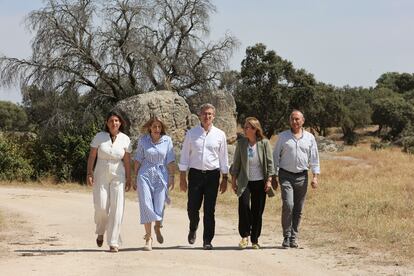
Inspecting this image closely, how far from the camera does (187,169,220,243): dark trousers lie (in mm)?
9016

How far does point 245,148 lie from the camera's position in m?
9.14

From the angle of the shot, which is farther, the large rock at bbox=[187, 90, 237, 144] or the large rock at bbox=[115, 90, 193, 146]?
the large rock at bbox=[187, 90, 237, 144]

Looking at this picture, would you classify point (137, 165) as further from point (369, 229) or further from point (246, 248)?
point (369, 229)

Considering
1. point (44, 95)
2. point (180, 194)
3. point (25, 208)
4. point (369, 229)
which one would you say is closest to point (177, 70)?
point (44, 95)

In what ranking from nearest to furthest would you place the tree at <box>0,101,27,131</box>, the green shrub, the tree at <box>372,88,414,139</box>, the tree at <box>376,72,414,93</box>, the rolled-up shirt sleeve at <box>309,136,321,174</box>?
1. the rolled-up shirt sleeve at <box>309,136,321,174</box>
2. the green shrub
3. the tree at <box>372,88,414,139</box>
4. the tree at <box>0,101,27,131</box>
5. the tree at <box>376,72,414,93</box>

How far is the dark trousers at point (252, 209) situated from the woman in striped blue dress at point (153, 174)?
111 cm

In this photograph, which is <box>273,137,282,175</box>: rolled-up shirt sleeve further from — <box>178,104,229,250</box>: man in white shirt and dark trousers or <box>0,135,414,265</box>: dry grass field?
<box>0,135,414,265</box>: dry grass field

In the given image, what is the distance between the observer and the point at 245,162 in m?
9.09

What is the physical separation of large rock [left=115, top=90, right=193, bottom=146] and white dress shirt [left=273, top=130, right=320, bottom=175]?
14.3 m

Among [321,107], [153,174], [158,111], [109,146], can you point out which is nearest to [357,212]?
[153,174]

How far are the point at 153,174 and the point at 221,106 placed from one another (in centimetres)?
2077

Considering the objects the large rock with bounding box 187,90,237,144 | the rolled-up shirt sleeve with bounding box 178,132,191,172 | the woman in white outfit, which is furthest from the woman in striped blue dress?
the large rock with bounding box 187,90,237,144

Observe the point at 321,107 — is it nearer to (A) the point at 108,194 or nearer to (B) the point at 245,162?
(B) the point at 245,162

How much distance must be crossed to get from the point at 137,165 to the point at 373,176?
15.1 m
